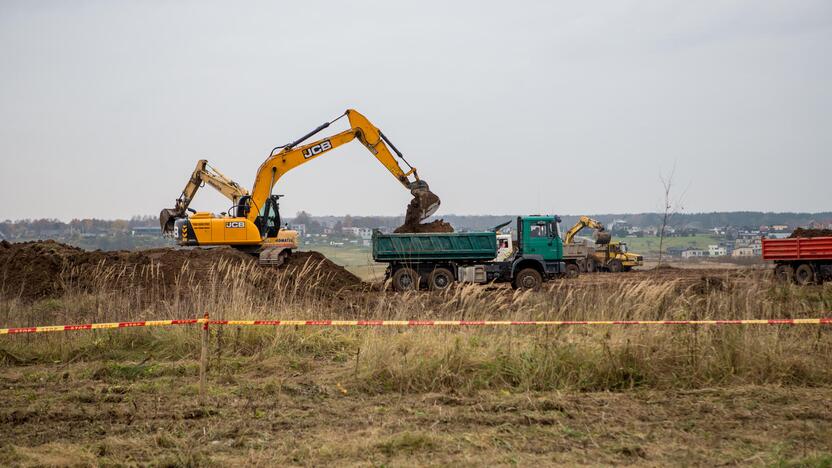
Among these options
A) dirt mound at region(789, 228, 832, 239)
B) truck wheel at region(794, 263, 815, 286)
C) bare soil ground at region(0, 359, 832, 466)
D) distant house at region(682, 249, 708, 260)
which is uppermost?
dirt mound at region(789, 228, 832, 239)

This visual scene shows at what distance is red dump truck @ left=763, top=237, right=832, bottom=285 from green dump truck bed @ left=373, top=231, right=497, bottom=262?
A: 10.5 metres

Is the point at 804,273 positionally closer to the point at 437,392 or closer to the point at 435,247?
the point at 435,247

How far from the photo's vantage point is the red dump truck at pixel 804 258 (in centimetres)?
2877

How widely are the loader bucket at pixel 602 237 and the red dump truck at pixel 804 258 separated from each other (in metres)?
14.9

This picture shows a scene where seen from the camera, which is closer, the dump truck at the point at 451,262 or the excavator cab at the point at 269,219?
the dump truck at the point at 451,262

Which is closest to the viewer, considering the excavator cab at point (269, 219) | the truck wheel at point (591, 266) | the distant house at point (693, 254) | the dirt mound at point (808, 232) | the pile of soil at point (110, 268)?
the pile of soil at point (110, 268)

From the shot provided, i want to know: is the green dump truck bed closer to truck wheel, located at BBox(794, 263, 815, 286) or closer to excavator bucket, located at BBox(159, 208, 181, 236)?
excavator bucket, located at BBox(159, 208, 181, 236)

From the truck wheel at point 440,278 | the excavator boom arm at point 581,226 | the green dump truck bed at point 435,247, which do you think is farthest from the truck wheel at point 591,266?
the truck wheel at point 440,278

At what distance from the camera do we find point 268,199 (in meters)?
28.6

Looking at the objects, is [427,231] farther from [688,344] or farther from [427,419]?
[427,419]

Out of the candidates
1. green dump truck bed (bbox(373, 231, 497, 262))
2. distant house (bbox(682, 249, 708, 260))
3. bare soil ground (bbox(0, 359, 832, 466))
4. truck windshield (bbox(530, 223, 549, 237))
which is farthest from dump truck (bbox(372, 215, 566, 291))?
distant house (bbox(682, 249, 708, 260))

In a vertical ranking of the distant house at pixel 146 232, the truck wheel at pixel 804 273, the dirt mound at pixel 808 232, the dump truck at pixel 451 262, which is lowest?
the truck wheel at pixel 804 273

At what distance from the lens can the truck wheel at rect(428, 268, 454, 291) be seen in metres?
26.2

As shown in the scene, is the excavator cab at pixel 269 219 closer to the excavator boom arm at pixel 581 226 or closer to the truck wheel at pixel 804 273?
the truck wheel at pixel 804 273
